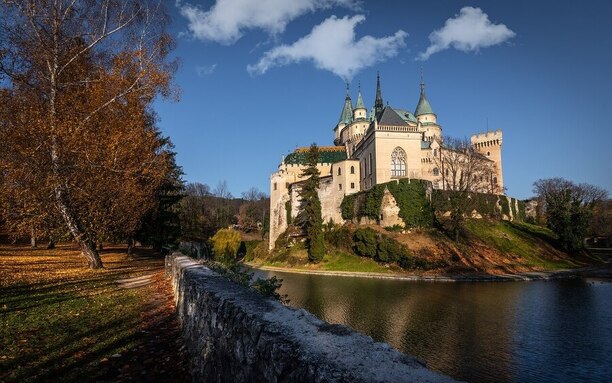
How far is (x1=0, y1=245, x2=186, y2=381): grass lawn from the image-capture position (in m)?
4.69

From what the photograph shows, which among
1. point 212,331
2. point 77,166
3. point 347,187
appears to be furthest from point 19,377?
point 347,187

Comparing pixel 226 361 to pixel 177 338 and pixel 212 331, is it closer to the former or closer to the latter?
pixel 212 331

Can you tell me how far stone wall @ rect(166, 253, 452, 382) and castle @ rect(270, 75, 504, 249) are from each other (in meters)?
43.9

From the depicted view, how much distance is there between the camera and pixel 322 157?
213 feet

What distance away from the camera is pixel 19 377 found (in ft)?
14.2

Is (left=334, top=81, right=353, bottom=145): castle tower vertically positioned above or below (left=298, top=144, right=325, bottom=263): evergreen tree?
above

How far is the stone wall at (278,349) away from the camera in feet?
7.42

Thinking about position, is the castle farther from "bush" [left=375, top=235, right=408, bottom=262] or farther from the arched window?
"bush" [left=375, top=235, right=408, bottom=262]

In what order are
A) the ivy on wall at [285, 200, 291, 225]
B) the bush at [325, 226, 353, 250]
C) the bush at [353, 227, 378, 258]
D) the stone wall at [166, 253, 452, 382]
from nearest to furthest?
the stone wall at [166, 253, 452, 382] → the bush at [353, 227, 378, 258] → the bush at [325, 226, 353, 250] → the ivy on wall at [285, 200, 291, 225]

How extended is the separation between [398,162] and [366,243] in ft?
42.5

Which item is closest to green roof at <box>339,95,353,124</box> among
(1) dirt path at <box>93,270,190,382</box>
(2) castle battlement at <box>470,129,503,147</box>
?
(2) castle battlement at <box>470,129,503,147</box>

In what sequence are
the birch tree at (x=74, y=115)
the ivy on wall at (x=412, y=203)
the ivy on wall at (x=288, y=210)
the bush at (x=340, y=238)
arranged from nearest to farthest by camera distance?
the birch tree at (x=74, y=115) → the ivy on wall at (x=412, y=203) → the bush at (x=340, y=238) → the ivy on wall at (x=288, y=210)

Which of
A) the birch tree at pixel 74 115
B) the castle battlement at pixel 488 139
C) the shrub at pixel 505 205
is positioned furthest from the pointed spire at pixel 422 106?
the birch tree at pixel 74 115

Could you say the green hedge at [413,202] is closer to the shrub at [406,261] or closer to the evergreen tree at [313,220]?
the shrub at [406,261]
